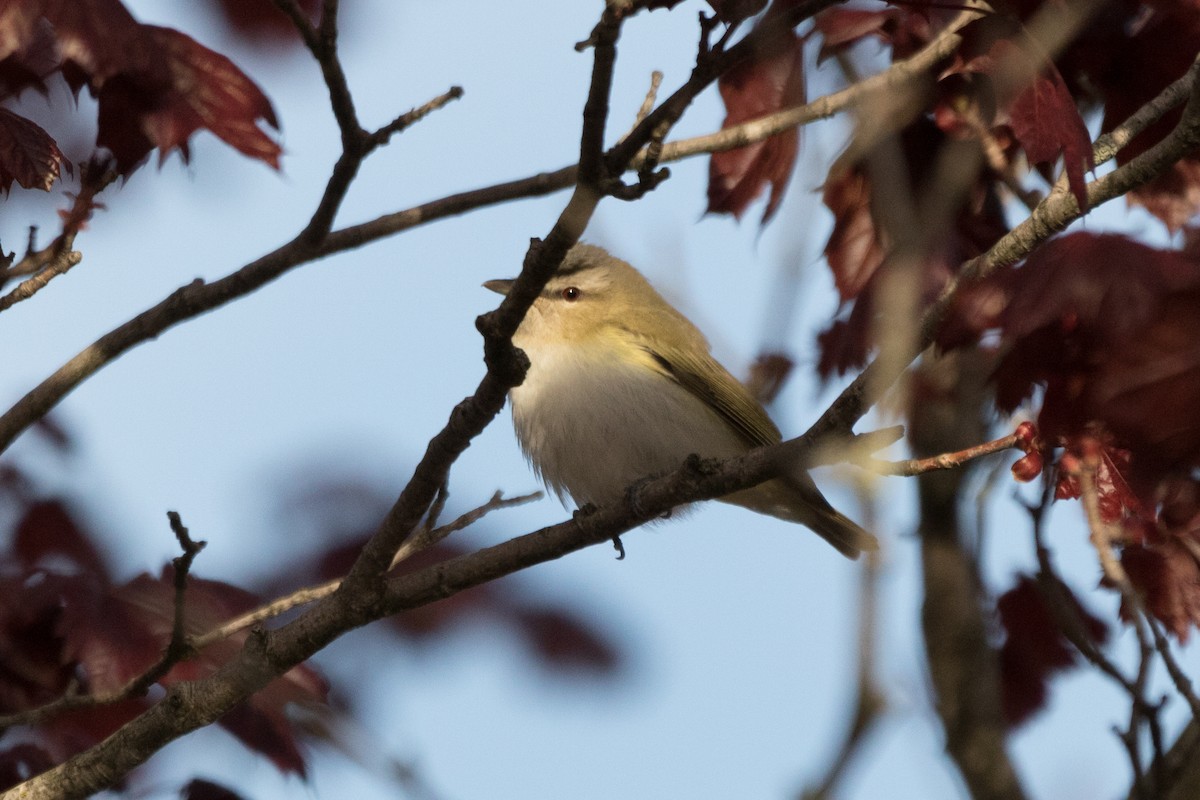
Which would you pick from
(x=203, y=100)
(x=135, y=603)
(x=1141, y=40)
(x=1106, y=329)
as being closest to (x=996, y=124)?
(x=1141, y=40)

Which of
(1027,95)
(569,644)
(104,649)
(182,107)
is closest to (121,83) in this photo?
(182,107)

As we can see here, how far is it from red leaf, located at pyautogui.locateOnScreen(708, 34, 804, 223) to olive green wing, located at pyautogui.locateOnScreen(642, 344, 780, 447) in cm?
121

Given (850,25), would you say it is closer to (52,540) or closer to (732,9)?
(732,9)

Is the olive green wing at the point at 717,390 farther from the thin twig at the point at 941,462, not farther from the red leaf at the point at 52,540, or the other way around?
the red leaf at the point at 52,540

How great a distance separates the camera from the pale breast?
15.9 ft

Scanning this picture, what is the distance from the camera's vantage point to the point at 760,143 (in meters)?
4.07

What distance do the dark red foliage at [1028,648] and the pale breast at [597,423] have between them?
1294 mm

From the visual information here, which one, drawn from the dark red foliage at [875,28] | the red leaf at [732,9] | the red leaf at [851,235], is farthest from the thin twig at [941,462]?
the dark red foliage at [875,28]

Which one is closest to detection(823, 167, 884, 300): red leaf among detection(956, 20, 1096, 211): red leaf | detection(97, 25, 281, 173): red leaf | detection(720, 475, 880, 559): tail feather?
detection(956, 20, 1096, 211): red leaf

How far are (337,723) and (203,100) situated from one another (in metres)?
2.17

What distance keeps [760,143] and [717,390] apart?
4.61ft

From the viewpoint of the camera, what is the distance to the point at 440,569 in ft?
11.3

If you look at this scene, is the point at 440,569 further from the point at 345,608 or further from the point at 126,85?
the point at 126,85

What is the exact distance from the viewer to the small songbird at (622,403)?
4.87m
